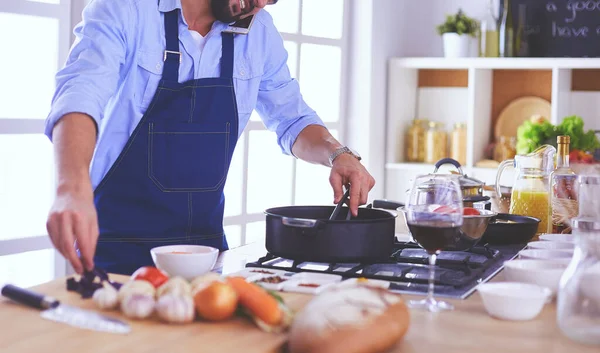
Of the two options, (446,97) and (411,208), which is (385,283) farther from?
(446,97)

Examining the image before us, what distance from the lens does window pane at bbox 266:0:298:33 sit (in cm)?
408

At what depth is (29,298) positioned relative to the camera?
139cm

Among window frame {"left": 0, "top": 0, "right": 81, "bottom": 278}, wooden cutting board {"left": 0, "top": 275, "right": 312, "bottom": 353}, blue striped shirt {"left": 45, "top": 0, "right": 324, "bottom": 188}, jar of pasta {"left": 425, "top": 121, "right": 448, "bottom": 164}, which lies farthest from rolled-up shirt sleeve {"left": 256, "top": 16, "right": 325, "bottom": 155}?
jar of pasta {"left": 425, "top": 121, "right": 448, "bottom": 164}

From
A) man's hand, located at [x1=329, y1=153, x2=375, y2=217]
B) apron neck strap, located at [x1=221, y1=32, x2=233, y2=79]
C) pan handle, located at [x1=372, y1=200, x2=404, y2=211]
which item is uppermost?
apron neck strap, located at [x1=221, y1=32, x2=233, y2=79]

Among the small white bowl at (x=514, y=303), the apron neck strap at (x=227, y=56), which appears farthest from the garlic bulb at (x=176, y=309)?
the apron neck strap at (x=227, y=56)

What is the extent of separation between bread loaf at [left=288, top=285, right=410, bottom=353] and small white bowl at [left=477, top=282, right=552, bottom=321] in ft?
0.71

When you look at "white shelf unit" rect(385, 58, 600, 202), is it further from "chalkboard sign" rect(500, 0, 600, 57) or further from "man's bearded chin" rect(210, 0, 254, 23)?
"man's bearded chin" rect(210, 0, 254, 23)

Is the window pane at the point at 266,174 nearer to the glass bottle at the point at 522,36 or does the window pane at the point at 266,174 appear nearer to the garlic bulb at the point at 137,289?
the glass bottle at the point at 522,36

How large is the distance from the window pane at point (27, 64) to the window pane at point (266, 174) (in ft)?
4.19

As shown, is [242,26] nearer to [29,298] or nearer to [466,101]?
[29,298]

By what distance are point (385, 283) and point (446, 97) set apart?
3510 millimetres

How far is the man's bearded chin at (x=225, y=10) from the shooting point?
227cm

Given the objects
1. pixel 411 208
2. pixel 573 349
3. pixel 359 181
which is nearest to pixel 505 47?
pixel 359 181

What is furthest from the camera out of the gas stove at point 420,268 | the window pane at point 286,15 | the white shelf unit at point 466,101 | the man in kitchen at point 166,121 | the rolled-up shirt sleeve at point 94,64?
the white shelf unit at point 466,101
